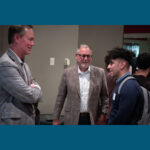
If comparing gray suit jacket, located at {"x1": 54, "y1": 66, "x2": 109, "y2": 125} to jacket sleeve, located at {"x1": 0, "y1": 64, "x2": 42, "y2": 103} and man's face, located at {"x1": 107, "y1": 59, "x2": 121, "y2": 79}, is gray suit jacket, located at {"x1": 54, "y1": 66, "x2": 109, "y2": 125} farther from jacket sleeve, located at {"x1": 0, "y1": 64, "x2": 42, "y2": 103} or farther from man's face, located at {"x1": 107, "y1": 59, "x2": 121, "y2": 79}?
jacket sleeve, located at {"x1": 0, "y1": 64, "x2": 42, "y2": 103}

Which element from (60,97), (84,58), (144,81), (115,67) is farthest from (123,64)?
(60,97)

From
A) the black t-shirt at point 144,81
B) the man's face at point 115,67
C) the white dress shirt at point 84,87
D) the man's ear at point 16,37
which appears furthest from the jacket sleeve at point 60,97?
the man's ear at point 16,37

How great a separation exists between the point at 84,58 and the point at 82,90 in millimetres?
281

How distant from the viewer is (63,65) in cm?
199

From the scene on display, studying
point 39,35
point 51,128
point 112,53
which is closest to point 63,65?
point 39,35

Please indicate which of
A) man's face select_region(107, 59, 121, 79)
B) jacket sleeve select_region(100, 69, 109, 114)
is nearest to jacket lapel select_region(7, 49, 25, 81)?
man's face select_region(107, 59, 121, 79)

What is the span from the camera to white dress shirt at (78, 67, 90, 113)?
6.86 feet

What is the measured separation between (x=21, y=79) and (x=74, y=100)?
772mm

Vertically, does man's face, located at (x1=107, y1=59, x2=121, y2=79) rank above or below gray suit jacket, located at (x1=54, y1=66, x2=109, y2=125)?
above

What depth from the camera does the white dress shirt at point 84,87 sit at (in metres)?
2.09

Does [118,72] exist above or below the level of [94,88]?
above

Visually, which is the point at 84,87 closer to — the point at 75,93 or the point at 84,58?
the point at 75,93

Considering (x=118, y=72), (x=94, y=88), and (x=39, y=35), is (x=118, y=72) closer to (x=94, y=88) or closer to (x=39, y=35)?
(x=94, y=88)

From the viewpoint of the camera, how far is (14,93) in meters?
1.40
